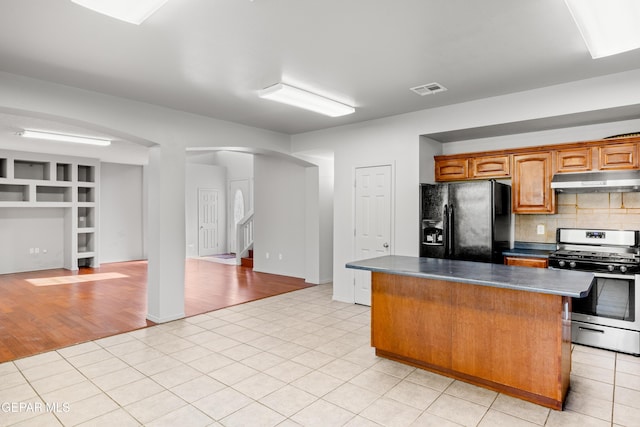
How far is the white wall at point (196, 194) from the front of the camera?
10.7 metres

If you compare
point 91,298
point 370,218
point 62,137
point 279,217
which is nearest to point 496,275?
point 370,218

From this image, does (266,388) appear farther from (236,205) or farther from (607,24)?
(236,205)

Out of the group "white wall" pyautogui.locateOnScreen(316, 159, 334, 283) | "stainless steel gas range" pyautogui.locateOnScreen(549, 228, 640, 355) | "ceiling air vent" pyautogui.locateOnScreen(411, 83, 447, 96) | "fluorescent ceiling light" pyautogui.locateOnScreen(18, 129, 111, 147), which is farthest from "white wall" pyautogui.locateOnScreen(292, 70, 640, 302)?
"fluorescent ceiling light" pyautogui.locateOnScreen(18, 129, 111, 147)

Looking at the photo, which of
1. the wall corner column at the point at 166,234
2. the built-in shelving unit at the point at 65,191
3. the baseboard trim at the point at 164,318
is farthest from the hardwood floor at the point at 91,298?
the built-in shelving unit at the point at 65,191

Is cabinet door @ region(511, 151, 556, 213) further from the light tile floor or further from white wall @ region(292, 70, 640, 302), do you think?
the light tile floor

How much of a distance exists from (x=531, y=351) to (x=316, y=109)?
3275mm

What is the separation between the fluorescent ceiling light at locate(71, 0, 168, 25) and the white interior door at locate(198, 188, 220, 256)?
8.97 metres

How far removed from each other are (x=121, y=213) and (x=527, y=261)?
9469 millimetres

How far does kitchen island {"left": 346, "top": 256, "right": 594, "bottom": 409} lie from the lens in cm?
263

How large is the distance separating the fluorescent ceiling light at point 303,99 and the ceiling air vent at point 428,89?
0.86 metres

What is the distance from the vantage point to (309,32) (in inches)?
107

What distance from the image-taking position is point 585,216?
4395 millimetres

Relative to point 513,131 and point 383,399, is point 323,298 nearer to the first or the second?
point 383,399

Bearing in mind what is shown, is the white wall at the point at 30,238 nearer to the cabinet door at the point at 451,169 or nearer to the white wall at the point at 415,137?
the white wall at the point at 415,137
